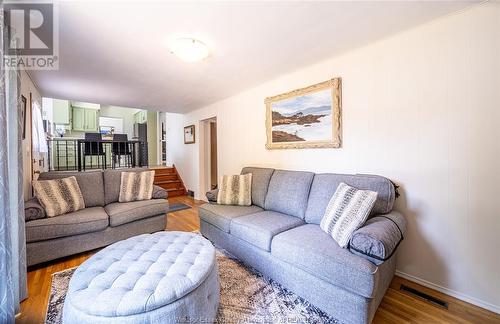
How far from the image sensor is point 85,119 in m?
7.19

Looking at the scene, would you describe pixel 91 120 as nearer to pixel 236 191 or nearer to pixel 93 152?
pixel 93 152

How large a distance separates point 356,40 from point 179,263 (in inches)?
94.0

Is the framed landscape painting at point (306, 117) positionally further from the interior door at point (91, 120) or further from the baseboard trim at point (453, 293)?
the interior door at point (91, 120)

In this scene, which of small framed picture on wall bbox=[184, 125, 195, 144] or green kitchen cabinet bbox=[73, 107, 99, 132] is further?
green kitchen cabinet bbox=[73, 107, 99, 132]

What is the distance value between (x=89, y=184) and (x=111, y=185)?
0.25 m

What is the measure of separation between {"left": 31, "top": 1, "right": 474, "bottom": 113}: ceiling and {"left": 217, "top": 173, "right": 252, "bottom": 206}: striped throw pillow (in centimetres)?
139

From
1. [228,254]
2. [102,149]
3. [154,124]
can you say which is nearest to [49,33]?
[228,254]

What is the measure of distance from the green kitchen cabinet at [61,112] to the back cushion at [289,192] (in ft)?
22.9

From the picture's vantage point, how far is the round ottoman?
1.01 m

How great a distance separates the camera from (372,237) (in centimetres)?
133

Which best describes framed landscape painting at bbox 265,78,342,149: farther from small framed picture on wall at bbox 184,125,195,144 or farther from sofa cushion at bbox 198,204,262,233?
small framed picture on wall at bbox 184,125,195,144

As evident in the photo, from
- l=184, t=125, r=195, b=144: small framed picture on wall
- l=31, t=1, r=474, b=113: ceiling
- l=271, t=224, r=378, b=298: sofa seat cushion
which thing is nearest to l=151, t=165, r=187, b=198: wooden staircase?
l=184, t=125, r=195, b=144: small framed picture on wall

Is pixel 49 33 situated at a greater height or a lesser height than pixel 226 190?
greater

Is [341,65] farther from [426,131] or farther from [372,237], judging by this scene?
[372,237]
